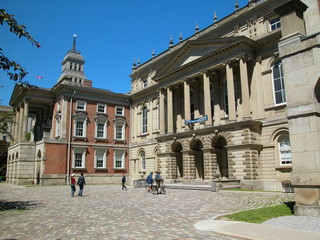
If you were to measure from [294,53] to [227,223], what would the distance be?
7.22 m

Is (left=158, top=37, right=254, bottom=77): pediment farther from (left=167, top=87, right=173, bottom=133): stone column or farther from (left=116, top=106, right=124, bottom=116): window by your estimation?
(left=116, top=106, right=124, bottom=116): window

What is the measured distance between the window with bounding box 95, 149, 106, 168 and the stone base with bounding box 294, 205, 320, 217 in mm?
36122

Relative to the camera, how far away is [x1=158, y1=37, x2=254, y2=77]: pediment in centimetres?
3002

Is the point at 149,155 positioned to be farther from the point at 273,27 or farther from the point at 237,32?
the point at 273,27

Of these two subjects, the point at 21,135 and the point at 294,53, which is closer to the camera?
the point at 294,53

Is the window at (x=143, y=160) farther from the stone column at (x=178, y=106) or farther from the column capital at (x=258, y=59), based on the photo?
the column capital at (x=258, y=59)

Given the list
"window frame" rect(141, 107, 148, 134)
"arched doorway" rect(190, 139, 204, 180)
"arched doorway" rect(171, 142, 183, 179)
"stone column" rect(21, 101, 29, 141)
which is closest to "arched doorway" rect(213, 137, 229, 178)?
"arched doorway" rect(190, 139, 204, 180)

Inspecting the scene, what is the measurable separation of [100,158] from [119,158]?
10.6 ft

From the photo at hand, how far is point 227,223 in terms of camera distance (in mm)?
9828

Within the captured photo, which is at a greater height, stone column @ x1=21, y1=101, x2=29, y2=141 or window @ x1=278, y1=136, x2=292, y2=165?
stone column @ x1=21, y1=101, x2=29, y2=141

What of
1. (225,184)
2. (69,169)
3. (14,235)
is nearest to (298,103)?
(14,235)

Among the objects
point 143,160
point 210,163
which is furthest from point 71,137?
point 210,163

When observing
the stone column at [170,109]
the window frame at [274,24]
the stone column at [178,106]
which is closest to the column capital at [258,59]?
the window frame at [274,24]

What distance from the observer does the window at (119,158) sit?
45938 millimetres
